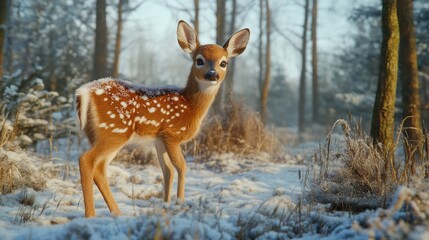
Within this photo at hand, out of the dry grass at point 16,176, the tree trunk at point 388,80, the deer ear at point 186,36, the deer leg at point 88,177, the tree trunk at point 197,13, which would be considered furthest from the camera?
the tree trunk at point 197,13

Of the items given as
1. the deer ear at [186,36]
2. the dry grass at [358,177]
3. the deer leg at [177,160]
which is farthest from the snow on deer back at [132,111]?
the dry grass at [358,177]

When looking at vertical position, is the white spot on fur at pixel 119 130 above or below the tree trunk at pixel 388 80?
below

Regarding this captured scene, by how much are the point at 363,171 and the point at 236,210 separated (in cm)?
151

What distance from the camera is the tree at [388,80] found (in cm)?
522

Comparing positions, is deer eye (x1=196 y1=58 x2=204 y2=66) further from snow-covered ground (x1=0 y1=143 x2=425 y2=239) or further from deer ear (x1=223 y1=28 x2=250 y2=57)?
snow-covered ground (x1=0 y1=143 x2=425 y2=239)

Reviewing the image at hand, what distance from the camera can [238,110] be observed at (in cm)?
877

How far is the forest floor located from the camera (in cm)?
255


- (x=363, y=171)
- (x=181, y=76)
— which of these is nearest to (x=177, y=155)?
(x=363, y=171)

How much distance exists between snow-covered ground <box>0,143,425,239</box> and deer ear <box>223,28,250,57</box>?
1.62 meters

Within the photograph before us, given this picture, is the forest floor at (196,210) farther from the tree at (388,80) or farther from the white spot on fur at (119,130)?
the tree at (388,80)

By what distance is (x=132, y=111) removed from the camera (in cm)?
396

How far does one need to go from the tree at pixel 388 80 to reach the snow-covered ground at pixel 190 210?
1.37 meters

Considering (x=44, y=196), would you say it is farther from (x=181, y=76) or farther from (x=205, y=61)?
(x=181, y=76)

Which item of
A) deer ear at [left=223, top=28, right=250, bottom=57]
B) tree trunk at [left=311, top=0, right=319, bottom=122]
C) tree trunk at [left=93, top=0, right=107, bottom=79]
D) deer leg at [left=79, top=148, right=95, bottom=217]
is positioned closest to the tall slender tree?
tree trunk at [left=93, top=0, right=107, bottom=79]
